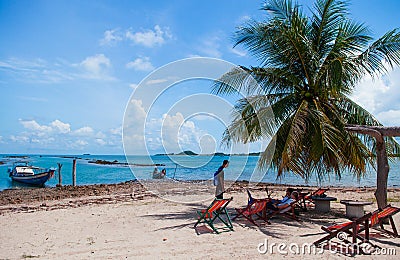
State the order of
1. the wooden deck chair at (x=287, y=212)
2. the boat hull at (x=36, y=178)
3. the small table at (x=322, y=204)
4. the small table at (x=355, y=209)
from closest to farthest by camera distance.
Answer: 1. the small table at (x=355, y=209)
2. the wooden deck chair at (x=287, y=212)
3. the small table at (x=322, y=204)
4. the boat hull at (x=36, y=178)

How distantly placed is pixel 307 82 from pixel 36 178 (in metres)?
27.8

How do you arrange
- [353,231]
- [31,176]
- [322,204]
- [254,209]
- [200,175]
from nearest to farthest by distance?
[353,231]
[254,209]
[322,204]
[31,176]
[200,175]

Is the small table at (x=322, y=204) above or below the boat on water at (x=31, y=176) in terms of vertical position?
above

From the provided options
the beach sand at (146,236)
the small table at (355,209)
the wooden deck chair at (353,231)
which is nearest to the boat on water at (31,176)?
the beach sand at (146,236)

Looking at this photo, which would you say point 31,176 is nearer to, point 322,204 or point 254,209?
point 322,204

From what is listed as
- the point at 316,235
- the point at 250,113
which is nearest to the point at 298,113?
the point at 250,113

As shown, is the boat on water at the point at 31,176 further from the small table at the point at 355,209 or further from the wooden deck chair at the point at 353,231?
the wooden deck chair at the point at 353,231

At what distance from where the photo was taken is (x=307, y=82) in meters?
9.16

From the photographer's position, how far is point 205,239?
6367 millimetres

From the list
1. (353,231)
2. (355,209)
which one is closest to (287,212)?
(355,209)

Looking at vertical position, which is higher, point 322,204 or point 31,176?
point 322,204

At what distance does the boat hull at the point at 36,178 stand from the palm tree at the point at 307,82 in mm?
25012

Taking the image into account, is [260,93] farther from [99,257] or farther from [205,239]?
[99,257]

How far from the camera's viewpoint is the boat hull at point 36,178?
29.7m
